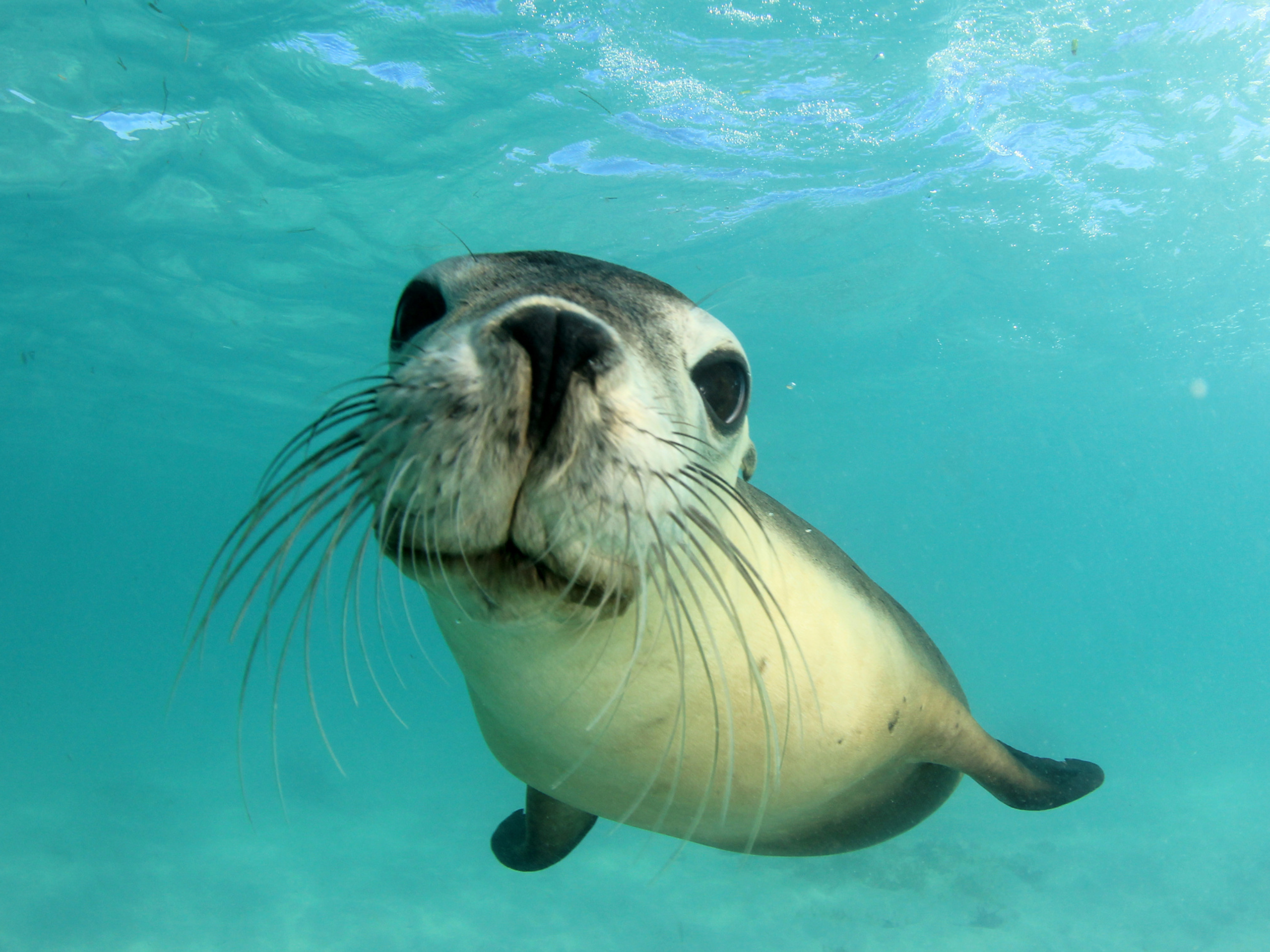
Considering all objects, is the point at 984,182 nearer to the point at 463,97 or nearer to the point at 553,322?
the point at 463,97

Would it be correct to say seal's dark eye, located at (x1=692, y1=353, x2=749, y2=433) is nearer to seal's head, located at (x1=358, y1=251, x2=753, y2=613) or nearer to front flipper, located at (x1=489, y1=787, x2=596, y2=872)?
seal's head, located at (x1=358, y1=251, x2=753, y2=613)

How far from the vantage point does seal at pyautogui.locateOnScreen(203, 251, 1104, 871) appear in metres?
1.31

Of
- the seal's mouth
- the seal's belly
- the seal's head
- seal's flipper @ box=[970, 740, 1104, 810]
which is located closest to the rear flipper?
seal's flipper @ box=[970, 740, 1104, 810]

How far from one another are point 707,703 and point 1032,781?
1.97 m

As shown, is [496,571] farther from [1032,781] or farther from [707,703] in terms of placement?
[1032,781]

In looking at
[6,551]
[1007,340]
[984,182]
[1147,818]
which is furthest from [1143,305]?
[6,551]

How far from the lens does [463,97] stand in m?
9.97

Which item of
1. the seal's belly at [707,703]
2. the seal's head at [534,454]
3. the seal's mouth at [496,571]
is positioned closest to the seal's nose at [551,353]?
the seal's head at [534,454]

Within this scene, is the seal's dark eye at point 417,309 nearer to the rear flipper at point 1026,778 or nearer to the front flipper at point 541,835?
the front flipper at point 541,835

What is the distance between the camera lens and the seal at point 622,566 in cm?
131

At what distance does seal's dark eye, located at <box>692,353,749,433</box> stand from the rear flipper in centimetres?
202

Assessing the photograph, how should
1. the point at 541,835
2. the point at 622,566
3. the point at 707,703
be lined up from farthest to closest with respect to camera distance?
the point at 541,835
the point at 707,703
the point at 622,566

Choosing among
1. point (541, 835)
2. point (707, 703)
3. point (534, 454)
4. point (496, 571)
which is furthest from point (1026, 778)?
point (534, 454)

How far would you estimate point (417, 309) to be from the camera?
1958 mm
